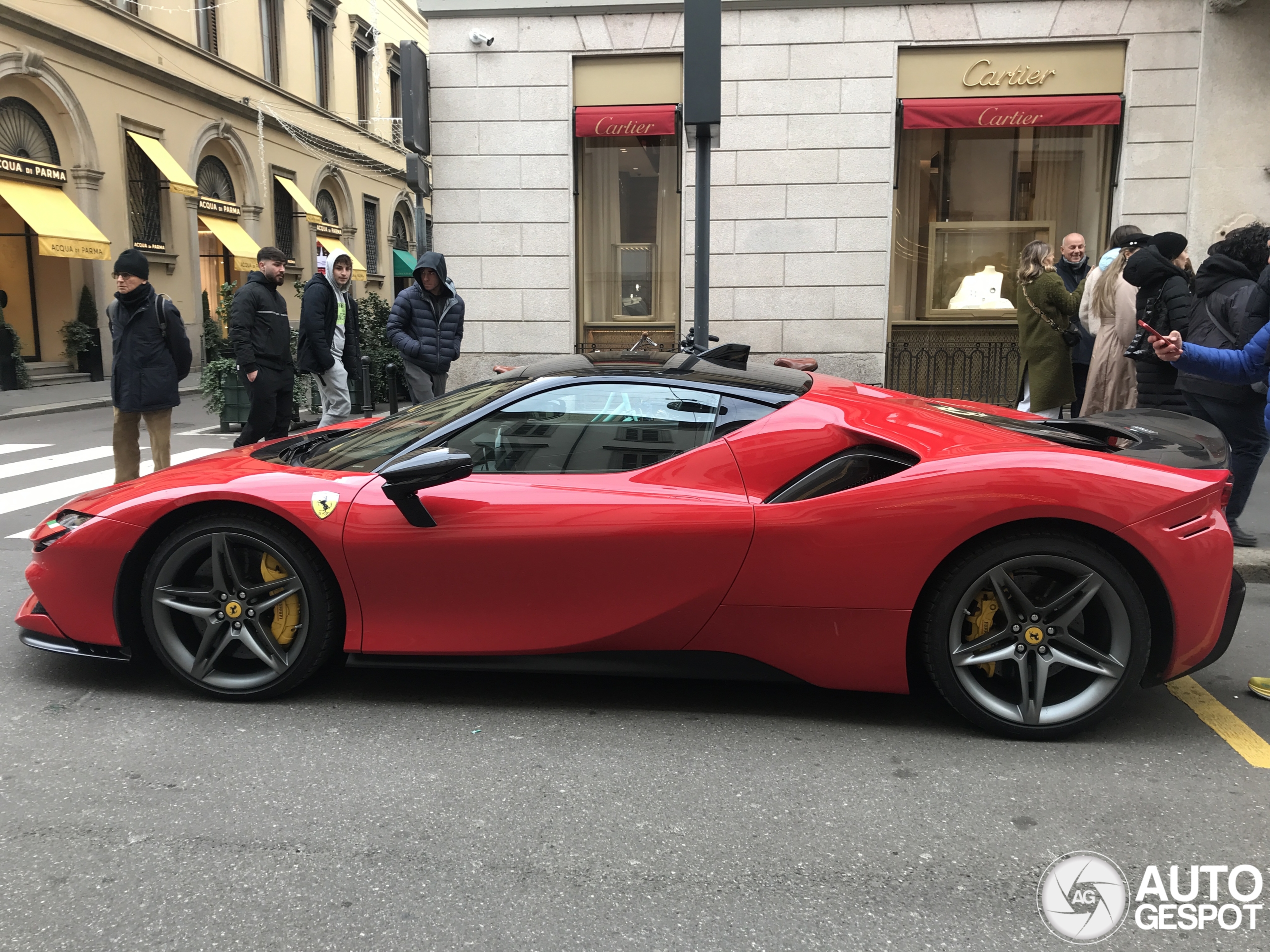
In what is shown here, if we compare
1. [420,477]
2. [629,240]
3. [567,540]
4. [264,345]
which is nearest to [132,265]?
[264,345]

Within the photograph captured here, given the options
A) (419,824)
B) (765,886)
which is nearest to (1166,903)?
(765,886)

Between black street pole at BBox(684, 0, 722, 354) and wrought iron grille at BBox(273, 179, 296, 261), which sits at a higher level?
wrought iron grille at BBox(273, 179, 296, 261)

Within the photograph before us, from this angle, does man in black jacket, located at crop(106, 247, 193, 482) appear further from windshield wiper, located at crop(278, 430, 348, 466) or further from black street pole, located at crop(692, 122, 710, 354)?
black street pole, located at crop(692, 122, 710, 354)

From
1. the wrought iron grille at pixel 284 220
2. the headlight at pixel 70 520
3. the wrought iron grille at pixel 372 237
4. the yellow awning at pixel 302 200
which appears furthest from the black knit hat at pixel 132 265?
the wrought iron grille at pixel 372 237

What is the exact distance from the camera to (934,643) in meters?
3.13

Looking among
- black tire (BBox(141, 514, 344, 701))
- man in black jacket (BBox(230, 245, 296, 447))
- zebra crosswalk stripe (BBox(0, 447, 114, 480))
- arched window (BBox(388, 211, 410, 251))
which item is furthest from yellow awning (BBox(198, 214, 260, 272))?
black tire (BBox(141, 514, 344, 701))

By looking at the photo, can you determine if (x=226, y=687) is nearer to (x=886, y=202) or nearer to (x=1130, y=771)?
(x=1130, y=771)

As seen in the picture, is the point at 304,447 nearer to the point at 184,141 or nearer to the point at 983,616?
the point at 983,616

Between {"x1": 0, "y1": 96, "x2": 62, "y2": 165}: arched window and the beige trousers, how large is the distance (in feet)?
44.6

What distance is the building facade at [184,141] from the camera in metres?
17.9

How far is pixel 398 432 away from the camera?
3.71m

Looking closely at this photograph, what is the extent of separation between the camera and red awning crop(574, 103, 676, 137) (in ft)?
35.9

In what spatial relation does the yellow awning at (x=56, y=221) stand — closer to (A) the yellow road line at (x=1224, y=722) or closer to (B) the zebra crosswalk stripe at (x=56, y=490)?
(B) the zebra crosswalk stripe at (x=56, y=490)

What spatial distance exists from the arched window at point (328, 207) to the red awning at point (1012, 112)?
72.1 ft
